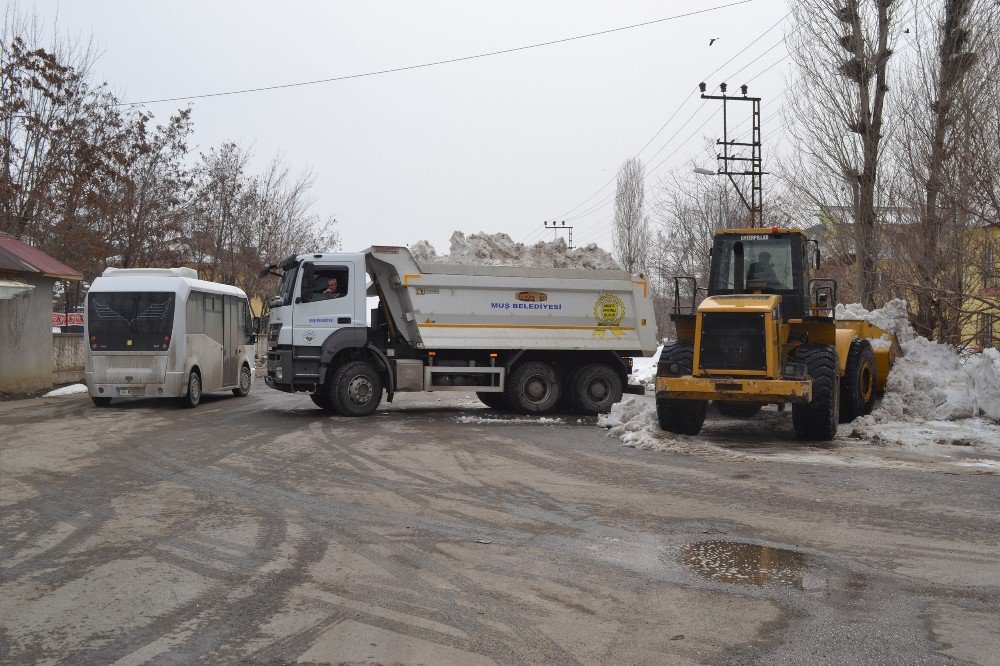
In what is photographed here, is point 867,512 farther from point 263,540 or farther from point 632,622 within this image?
point 263,540

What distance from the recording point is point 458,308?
17109 millimetres

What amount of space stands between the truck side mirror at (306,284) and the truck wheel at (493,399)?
410cm

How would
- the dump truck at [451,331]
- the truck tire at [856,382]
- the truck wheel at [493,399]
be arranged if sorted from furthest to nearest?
1. the truck wheel at [493,399]
2. the dump truck at [451,331]
3. the truck tire at [856,382]

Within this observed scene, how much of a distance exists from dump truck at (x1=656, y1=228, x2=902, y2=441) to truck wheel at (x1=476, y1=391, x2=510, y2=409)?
532cm

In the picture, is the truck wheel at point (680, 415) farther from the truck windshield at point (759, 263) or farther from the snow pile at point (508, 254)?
the snow pile at point (508, 254)

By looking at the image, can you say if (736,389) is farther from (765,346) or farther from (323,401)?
(323,401)

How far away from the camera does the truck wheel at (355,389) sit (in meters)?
16.6

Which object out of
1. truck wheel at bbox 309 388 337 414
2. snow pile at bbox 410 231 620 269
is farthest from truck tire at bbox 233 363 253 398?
snow pile at bbox 410 231 620 269

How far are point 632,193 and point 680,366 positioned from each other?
154 ft

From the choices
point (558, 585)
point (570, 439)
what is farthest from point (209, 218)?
point (558, 585)

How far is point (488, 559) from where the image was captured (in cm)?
646

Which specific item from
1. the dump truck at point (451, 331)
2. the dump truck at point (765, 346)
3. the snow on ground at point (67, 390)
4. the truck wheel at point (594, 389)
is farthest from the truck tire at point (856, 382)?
the snow on ground at point (67, 390)

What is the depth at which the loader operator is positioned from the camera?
1402 cm

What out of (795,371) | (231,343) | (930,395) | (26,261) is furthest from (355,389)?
(26,261)
